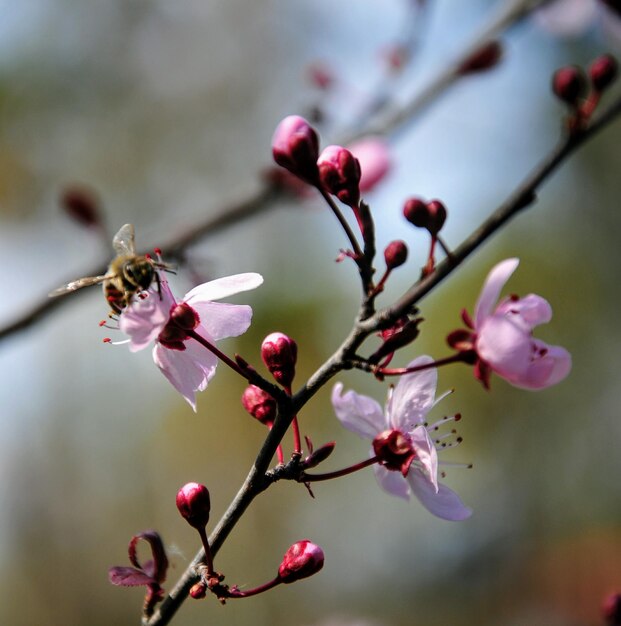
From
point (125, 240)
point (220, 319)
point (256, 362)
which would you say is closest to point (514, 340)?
point (220, 319)

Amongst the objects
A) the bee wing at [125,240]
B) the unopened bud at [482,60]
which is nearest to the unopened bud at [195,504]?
the bee wing at [125,240]

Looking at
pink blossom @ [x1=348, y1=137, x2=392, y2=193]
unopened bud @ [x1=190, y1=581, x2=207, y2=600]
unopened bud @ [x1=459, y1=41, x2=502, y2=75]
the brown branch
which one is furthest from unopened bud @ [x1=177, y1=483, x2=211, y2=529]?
pink blossom @ [x1=348, y1=137, x2=392, y2=193]

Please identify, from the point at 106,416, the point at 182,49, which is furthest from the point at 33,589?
the point at 182,49

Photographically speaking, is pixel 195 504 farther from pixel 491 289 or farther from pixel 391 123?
pixel 391 123

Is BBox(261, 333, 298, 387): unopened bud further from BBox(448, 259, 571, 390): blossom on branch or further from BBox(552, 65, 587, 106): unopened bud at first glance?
BBox(552, 65, 587, 106): unopened bud

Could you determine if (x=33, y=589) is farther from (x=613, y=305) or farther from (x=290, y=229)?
(x=613, y=305)

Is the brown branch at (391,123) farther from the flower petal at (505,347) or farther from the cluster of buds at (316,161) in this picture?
the flower petal at (505,347)

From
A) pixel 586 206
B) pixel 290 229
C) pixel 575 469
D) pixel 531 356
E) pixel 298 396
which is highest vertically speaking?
pixel 290 229
